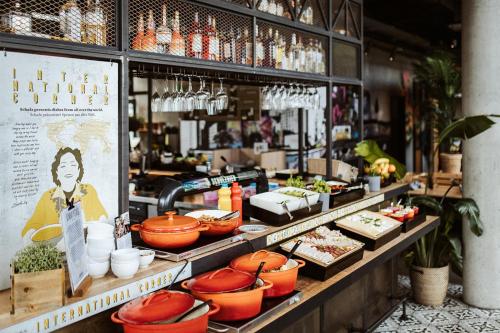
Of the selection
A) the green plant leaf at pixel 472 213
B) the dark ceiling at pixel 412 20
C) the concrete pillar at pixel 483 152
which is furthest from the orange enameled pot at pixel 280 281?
the dark ceiling at pixel 412 20

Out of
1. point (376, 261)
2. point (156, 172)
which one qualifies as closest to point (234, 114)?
point (156, 172)

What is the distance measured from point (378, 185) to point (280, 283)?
8.46 feet

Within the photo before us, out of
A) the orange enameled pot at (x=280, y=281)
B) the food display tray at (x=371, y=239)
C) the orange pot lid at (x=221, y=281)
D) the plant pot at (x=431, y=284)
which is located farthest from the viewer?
the plant pot at (x=431, y=284)

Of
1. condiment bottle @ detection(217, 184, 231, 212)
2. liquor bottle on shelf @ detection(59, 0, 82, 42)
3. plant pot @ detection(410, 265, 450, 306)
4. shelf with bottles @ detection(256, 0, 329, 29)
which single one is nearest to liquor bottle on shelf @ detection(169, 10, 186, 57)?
liquor bottle on shelf @ detection(59, 0, 82, 42)

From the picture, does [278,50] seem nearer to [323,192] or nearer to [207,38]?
[207,38]

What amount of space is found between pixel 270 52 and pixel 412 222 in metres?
2.04

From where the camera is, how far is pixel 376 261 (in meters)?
3.54

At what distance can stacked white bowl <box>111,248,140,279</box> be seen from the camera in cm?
221

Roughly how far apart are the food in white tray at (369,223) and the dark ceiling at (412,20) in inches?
190

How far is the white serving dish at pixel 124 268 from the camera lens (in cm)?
221

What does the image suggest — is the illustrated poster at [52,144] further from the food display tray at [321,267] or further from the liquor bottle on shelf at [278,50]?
the liquor bottle on shelf at [278,50]

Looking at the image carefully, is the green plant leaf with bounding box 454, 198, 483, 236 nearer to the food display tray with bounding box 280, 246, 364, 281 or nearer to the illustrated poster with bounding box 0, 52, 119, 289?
the food display tray with bounding box 280, 246, 364, 281

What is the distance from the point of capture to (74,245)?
2.04 meters

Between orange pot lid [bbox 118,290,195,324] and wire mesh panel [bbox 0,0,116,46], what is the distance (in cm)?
132
